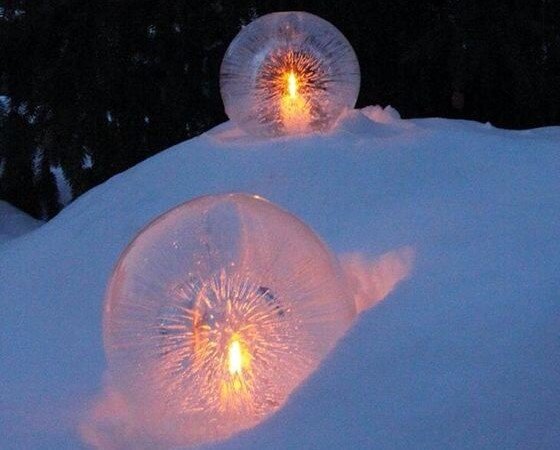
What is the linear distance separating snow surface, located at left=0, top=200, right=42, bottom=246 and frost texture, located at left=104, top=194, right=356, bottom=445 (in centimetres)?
248

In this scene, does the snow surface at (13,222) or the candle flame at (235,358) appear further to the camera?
the snow surface at (13,222)

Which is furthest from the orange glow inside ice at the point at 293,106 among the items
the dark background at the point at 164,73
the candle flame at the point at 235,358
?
the candle flame at the point at 235,358

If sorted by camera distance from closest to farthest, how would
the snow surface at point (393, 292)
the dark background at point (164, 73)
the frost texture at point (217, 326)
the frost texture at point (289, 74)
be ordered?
the snow surface at point (393, 292), the frost texture at point (217, 326), the frost texture at point (289, 74), the dark background at point (164, 73)

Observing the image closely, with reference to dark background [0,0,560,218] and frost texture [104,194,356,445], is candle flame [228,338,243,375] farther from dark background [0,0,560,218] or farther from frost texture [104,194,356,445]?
dark background [0,0,560,218]

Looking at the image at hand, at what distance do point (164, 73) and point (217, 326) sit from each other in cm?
296

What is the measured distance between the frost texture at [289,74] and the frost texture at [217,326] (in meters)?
1.49

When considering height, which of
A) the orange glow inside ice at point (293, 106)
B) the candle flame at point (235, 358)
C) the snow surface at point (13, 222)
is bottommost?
the snow surface at point (13, 222)

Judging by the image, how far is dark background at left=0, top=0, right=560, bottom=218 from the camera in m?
4.16

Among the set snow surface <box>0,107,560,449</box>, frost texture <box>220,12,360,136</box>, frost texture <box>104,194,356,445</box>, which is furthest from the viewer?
frost texture <box>220,12,360,136</box>

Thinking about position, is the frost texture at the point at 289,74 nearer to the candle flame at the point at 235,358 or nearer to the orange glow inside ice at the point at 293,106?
the orange glow inside ice at the point at 293,106

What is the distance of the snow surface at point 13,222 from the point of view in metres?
4.16

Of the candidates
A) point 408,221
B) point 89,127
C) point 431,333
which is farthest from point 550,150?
point 89,127

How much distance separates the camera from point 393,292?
189 centimetres

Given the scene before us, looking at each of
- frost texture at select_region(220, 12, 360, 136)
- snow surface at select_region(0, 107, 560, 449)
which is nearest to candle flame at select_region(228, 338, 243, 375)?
snow surface at select_region(0, 107, 560, 449)
